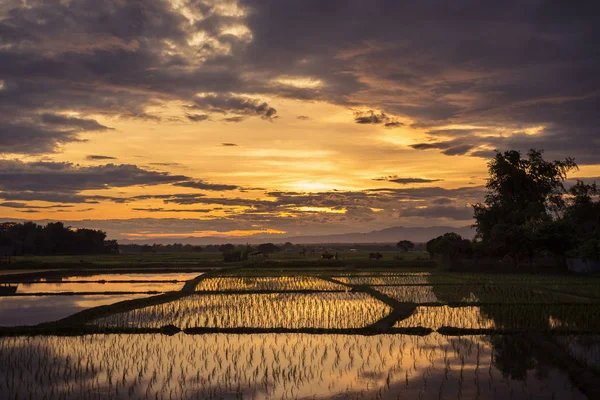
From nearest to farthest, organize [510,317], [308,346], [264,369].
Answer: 1. [264,369]
2. [308,346]
3. [510,317]

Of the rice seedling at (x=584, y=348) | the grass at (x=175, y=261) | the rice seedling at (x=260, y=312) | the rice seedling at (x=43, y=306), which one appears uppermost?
the grass at (x=175, y=261)

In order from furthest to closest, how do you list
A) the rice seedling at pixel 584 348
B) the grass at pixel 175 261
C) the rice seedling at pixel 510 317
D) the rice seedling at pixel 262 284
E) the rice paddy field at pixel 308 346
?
the grass at pixel 175 261, the rice seedling at pixel 262 284, the rice seedling at pixel 510 317, the rice seedling at pixel 584 348, the rice paddy field at pixel 308 346

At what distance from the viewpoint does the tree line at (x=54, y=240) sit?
8106 centimetres

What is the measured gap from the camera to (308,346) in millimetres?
13461

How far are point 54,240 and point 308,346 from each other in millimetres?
79340

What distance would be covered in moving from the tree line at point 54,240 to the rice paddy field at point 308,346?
61.7 metres

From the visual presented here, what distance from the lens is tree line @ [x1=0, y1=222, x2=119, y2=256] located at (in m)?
81.1

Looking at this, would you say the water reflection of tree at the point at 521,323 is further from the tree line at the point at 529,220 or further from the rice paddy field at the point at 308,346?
the tree line at the point at 529,220

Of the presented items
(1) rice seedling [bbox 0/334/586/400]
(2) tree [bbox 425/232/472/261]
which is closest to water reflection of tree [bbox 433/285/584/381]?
(1) rice seedling [bbox 0/334/586/400]

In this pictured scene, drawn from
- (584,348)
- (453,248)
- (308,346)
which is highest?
(453,248)

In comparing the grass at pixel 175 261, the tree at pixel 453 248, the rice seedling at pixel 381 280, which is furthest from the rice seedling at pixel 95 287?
the tree at pixel 453 248

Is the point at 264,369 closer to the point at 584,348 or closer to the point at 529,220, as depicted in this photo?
the point at 584,348

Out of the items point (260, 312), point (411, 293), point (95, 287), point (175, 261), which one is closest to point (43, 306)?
point (95, 287)

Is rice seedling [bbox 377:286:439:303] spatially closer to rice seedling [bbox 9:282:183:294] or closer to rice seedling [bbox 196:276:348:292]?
rice seedling [bbox 196:276:348:292]
